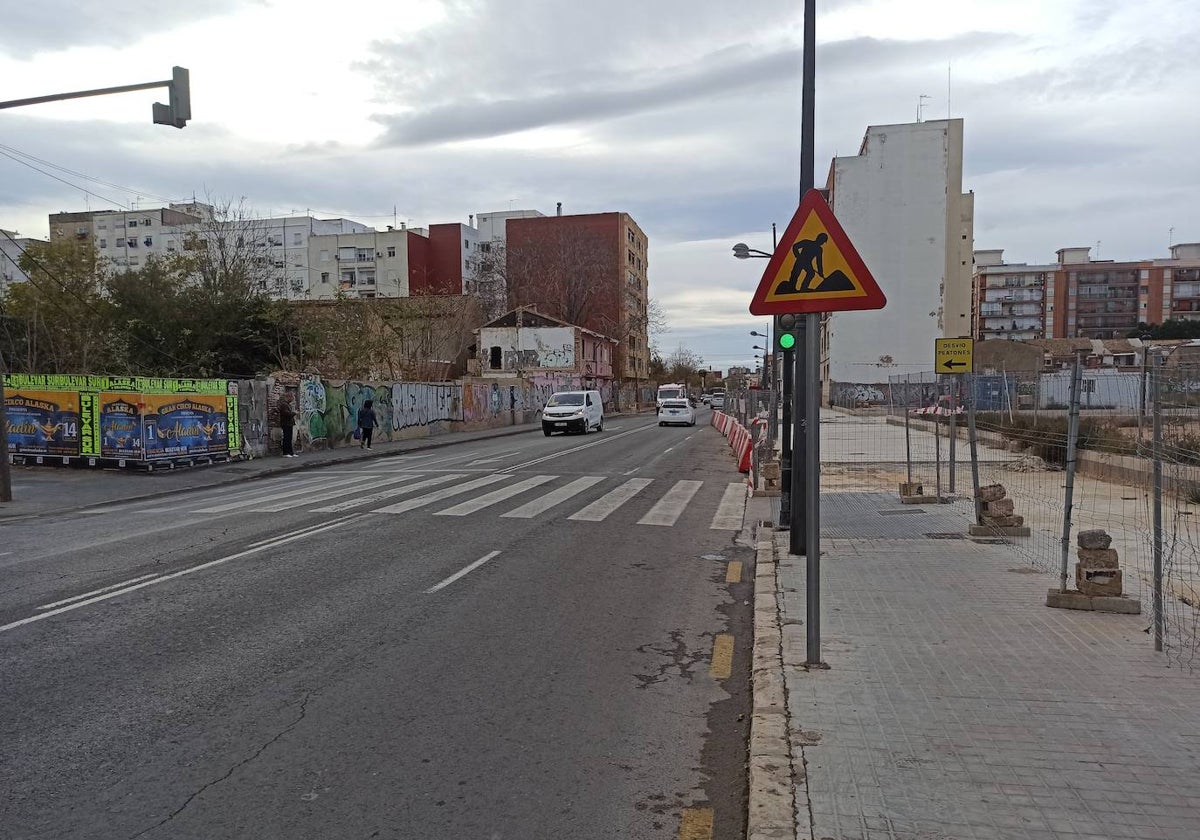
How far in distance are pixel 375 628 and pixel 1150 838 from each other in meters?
5.06

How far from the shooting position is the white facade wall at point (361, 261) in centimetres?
8400

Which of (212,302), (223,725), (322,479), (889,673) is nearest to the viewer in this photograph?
(223,725)

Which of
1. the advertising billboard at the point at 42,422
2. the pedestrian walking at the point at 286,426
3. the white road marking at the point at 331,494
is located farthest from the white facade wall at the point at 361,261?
the white road marking at the point at 331,494

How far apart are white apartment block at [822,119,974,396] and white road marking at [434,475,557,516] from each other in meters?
53.3

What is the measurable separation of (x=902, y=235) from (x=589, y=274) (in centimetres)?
2623

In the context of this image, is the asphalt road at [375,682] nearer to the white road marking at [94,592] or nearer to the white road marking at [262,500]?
the white road marking at [94,592]

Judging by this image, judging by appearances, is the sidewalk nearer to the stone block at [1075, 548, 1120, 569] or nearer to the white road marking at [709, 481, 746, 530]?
the white road marking at [709, 481, 746, 530]

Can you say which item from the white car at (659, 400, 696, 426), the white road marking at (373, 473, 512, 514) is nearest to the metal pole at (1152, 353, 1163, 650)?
the white road marking at (373, 473, 512, 514)

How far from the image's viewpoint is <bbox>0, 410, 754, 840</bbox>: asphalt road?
379 cm

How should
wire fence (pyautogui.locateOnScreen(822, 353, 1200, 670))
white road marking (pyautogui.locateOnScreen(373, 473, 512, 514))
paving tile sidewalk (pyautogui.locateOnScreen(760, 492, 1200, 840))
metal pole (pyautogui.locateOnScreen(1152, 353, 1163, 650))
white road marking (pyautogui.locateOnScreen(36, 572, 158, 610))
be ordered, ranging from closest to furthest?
paving tile sidewalk (pyautogui.locateOnScreen(760, 492, 1200, 840))
metal pole (pyautogui.locateOnScreen(1152, 353, 1163, 650))
wire fence (pyautogui.locateOnScreen(822, 353, 1200, 670))
white road marking (pyautogui.locateOnScreen(36, 572, 158, 610))
white road marking (pyautogui.locateOnScreen(373, 473, 512, 514))

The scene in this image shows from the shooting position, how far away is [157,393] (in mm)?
19047

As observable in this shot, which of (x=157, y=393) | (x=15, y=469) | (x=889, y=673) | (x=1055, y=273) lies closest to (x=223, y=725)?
(x=889, y=673)

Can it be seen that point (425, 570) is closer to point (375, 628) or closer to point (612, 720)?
point (375, 628)

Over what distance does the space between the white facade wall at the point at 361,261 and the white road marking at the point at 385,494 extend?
67740 millimetres
